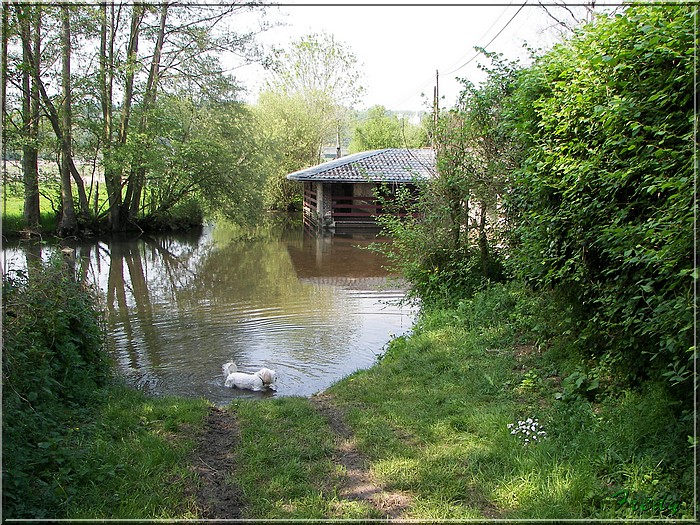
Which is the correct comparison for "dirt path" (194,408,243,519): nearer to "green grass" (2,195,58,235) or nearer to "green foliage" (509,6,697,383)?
"green foliage" (509,6,697,383)

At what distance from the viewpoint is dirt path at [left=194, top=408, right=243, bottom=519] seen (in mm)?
3141

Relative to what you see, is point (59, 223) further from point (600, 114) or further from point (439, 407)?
point (600, 114)

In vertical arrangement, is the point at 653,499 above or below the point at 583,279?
below

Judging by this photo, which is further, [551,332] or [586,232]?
[551,332]

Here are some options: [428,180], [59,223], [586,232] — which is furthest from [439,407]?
[59,223]

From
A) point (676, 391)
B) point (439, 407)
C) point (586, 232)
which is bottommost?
point (439, 407)

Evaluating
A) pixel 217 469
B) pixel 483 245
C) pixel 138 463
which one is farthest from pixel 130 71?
pixel 217 469

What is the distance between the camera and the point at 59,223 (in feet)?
70.1

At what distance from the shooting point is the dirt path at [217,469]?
10.3 ft

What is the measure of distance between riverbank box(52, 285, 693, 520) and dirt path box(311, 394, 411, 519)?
1 centimetres

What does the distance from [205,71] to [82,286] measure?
17362mm

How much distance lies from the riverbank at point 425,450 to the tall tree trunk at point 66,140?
489 inches

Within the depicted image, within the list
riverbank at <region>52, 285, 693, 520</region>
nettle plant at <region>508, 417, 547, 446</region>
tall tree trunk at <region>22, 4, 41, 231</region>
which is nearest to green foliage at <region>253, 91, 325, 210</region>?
tall tree trunk at <region>22, 4, 41, 231</region>

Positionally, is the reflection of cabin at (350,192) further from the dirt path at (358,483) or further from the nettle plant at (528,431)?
the nettle plant at (528,431)
